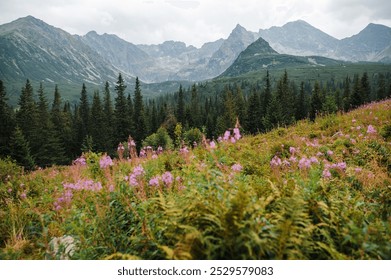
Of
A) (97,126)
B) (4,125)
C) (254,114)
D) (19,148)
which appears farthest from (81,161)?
(254,114)

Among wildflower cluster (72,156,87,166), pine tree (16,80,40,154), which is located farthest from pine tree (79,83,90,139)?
wildflower cluster (72,156,87,166)

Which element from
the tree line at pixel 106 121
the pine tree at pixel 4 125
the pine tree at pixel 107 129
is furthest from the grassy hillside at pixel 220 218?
the pine tree at pixel 107 129

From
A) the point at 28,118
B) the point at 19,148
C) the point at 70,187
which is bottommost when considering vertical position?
the point at 19,148

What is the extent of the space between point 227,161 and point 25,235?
4.56m

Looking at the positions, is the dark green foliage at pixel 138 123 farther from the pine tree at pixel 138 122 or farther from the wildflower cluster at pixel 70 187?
the wildflower cluster at pixel 70 187

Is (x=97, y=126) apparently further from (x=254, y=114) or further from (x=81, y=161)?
(x=81, y=161)

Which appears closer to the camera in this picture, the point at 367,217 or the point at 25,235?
the point at 367,217

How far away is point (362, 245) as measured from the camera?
2711 mm

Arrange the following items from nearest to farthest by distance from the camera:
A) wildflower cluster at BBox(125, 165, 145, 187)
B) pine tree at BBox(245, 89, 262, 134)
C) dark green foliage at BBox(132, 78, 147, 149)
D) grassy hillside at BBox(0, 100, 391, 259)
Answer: grassy hillside at BBox(0, 100, 391, 259) < wildflower cluster at BBox(125, 165, 145, 187) < pine tree at BBox(245, 89, 262, 134) < dark green foliage at BBox(132, 78, 147, 149)

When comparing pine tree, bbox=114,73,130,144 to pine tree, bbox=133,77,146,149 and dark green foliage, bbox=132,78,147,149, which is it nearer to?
dark green foliage, bbox=132,78,147,149

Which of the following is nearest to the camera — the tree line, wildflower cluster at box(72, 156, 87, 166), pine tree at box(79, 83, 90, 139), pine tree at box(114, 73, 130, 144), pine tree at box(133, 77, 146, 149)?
wildflower cluster at box(72, 156, 87, 166)
